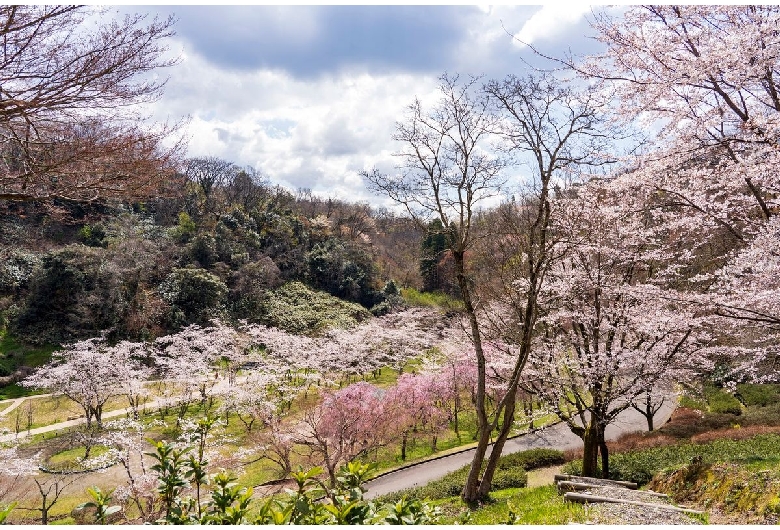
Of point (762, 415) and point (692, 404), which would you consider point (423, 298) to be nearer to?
point (692, 404)

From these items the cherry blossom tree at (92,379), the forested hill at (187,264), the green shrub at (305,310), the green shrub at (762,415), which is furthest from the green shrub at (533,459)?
the green shrub at (305,310)

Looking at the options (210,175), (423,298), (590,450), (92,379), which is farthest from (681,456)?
(210,175)

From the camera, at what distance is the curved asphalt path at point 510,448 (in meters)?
13.9

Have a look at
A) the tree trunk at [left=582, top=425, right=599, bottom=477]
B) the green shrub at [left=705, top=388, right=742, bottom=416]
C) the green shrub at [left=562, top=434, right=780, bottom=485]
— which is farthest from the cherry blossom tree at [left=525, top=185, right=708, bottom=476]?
the green shrub at [left=705, top=388, right=742, bottom=416]

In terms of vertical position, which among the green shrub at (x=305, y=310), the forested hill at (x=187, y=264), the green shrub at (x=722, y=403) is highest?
the forested hill at (x=187, y=264)

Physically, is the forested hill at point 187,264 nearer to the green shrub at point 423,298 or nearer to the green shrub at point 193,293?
the green shrub at point 193,293

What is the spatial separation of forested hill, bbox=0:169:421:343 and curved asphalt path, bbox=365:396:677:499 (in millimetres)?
7721

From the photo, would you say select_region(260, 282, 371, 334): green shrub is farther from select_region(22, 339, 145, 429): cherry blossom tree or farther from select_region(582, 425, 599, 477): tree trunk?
select_region(582, 425, 599, 477): tree trunk

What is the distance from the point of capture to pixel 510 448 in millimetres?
16438

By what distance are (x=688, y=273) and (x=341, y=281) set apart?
28.4 meters

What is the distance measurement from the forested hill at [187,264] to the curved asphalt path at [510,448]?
7.72 m

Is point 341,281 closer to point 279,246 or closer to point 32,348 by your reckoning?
point 279,246

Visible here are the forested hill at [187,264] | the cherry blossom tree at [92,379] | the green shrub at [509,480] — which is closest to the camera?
the green shrub at [509,480]

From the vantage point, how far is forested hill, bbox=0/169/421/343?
979 inches
